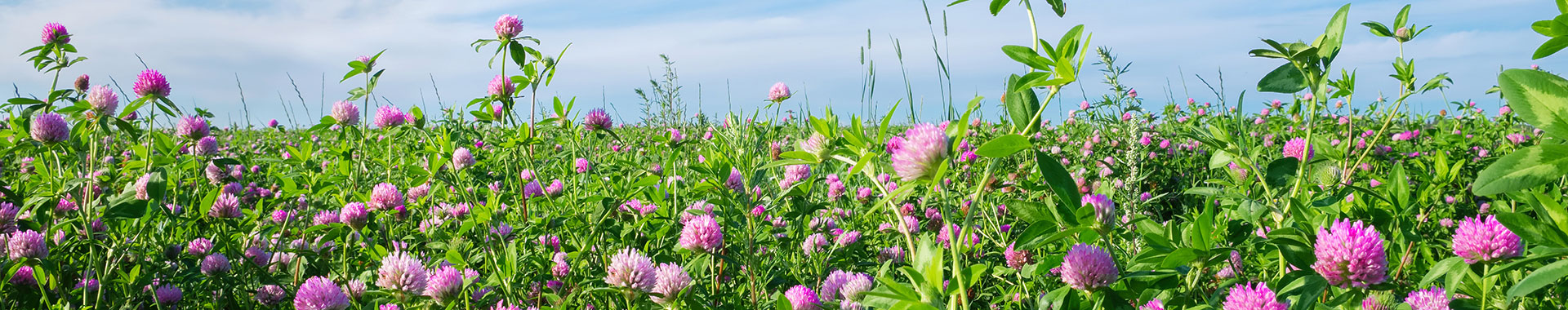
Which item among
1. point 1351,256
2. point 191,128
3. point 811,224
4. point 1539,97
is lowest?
point 811,224

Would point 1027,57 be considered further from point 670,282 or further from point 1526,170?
point 670,282

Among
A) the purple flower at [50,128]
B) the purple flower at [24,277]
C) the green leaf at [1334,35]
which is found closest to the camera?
the green leaf at [1334,35]

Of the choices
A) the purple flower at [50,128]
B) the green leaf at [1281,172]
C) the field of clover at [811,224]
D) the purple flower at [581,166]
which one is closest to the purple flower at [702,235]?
the field of clover at [811,224]

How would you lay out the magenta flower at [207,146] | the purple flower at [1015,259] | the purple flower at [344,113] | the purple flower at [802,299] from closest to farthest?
the purple flower at [802,299]
the purple flower at [1015,259]
the magenta flower at [207,146]
the purple flower at [344,113]

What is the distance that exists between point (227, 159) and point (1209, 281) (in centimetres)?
248

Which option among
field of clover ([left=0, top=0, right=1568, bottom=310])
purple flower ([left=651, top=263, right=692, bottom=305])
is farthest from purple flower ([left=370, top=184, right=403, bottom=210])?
purple flower ([left=651, top=263, right=692, bottom=305])

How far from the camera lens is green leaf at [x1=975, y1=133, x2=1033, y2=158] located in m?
0.81

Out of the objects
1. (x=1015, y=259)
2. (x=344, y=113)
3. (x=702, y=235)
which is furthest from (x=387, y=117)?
(x=1015, y=259)

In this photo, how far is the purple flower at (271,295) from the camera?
2066 mm

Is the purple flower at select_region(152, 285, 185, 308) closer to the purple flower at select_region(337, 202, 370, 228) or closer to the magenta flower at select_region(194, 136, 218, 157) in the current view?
the purple flower at select_region(337, 202, 370, 228)

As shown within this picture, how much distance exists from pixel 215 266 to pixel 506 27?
90 centimetres

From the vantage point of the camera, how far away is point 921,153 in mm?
869

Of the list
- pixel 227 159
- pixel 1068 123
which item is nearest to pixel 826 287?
pixel 227 159

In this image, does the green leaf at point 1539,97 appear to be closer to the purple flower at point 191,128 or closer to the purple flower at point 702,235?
the purple flower at point 702,235
